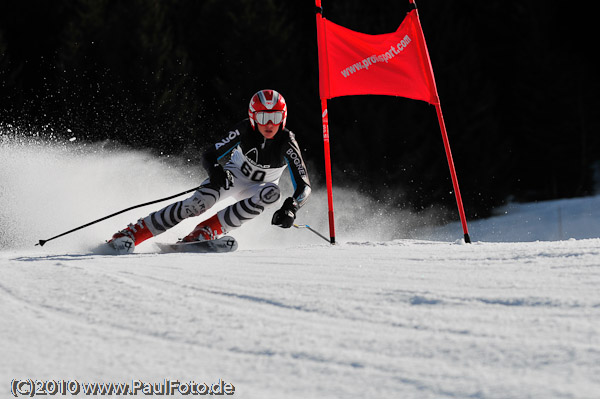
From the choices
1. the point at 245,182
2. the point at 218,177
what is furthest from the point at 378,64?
the point at 218,177

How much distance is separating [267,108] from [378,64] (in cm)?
121

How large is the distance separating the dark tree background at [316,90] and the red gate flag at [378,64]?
1294cm

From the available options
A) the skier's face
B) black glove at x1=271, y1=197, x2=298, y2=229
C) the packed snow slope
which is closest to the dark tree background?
the skier's face

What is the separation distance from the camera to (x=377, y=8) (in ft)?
71.7

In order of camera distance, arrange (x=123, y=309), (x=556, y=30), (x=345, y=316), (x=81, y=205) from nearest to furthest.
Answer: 1. (x=345, y=316)
2. (x=123, y=309)
3. (x=81, y=205)
4. (x=556, y=30)

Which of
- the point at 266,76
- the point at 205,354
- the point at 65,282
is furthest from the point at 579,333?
the point at 266,76

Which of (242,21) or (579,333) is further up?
(242,21)

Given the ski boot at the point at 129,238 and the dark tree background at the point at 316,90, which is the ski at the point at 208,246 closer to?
the ski boot at the point at 129,238

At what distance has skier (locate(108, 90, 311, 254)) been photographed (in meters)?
5.49

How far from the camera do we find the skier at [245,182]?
549cm

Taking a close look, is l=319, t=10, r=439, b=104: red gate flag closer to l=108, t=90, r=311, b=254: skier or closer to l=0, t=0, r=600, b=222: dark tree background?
l=108, t=90, r=311, b=254: skier

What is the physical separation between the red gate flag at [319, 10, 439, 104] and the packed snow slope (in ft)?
Result: 7.35

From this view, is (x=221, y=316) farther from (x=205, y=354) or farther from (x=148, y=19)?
(x=148, y=19)

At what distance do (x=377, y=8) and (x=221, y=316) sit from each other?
20.6m
